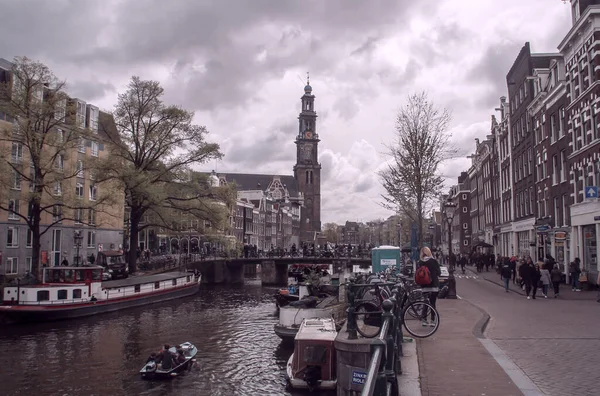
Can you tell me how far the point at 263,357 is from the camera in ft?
71.5

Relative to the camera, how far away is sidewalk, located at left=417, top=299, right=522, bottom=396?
842 cm

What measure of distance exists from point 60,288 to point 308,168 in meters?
115

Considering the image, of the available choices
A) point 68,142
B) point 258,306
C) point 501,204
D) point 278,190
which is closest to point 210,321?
point 258,306

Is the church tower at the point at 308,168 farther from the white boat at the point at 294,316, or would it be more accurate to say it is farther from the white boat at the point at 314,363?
the white boat at the point at 314,363

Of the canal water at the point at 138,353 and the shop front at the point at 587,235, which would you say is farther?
the shop front at the point at 587,235

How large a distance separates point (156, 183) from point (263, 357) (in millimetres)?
25349

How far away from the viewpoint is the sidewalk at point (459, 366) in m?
8.42

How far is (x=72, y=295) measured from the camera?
3262cm

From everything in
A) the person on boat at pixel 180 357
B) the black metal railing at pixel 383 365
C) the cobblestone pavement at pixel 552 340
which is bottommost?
the person on boat at pixel 180 357

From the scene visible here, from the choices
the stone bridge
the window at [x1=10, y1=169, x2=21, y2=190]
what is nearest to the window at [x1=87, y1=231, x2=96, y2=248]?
the stone bridge

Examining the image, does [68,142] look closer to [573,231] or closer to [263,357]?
[263,357]

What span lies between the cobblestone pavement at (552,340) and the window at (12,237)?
35.7 meters

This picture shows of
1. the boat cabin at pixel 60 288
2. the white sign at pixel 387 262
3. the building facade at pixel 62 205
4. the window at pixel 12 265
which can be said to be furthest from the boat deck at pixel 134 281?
the white sign at pixel 387 262

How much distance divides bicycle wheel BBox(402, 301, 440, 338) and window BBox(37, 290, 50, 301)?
24913 millimetres
